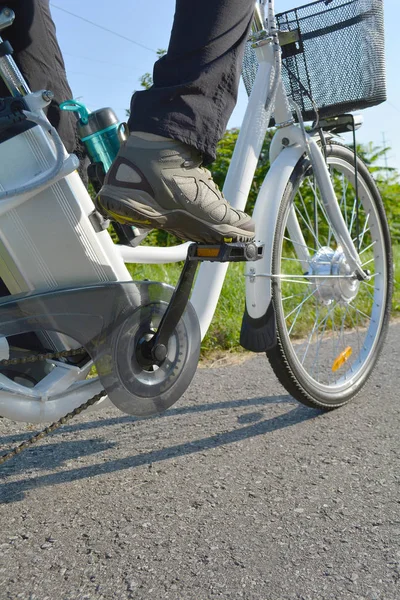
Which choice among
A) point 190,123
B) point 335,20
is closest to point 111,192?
point 190,123

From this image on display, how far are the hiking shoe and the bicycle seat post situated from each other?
0.81ft

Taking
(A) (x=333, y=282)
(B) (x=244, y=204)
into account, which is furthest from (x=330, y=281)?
(B) (x=244, y=204)

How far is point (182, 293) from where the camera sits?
5.24 ft

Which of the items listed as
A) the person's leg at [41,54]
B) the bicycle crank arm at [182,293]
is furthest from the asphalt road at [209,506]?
the person's leg at [41,54]

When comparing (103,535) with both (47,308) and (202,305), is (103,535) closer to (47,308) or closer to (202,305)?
(47,308)

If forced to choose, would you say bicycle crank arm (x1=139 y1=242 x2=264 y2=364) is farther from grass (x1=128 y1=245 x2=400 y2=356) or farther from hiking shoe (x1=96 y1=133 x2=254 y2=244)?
grass (x1=128 y1=245 x2=400 y2=356)

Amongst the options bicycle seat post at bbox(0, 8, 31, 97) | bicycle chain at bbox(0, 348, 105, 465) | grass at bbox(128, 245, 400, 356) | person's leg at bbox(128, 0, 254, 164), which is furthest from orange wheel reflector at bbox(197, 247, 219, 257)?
grass at bbox(128, 245, 400, 356)

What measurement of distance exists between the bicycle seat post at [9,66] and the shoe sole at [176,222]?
0.94 feet

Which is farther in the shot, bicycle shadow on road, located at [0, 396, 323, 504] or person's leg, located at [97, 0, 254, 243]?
bicycle shadow on road, located at [0, 396, 323, 504]

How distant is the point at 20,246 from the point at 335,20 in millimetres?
1342

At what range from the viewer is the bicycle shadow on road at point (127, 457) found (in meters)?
1.81

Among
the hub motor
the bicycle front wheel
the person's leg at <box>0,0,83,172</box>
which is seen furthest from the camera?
the hub motor

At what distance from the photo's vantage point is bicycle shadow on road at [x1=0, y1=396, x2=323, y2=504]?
1812mm

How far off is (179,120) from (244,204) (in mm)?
504
